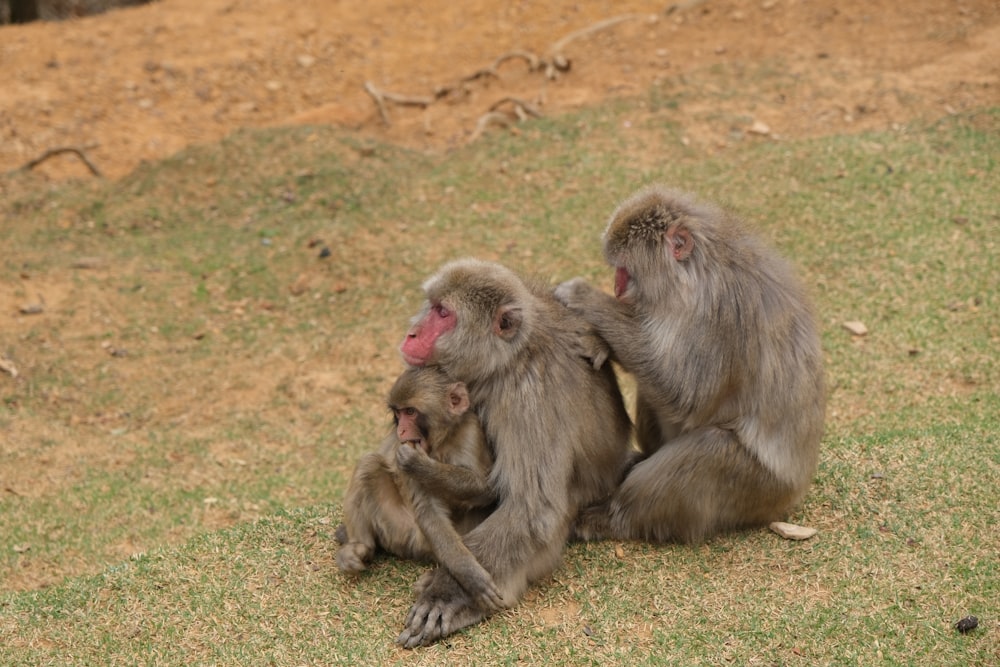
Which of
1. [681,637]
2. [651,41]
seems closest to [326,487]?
[681,637]

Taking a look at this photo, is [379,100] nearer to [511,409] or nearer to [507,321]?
[507,321]

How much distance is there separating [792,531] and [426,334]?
1.87 m

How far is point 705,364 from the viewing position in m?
4.61

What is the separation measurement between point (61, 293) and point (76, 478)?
2701 millimetres

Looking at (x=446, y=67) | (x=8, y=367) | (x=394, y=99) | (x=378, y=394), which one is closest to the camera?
(x=378, y=394)

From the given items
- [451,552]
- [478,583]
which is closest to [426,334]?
[451,552]

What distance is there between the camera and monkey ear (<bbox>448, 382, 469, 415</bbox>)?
4.40 meters

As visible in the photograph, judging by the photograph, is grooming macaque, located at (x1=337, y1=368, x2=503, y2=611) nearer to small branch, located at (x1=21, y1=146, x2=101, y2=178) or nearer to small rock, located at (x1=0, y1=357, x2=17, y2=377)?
small rock, located at (x1=0, y1=357, x2=17, y2=377)

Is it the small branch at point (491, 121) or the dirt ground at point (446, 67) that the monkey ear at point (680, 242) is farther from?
the small branch at point (491, 121)

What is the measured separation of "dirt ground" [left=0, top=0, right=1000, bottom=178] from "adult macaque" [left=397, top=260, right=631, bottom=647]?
18.8 ft

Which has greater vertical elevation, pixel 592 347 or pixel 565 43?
pixel 592 347

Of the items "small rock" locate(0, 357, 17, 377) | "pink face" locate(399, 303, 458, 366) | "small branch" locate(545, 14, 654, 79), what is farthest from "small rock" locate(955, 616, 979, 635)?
"small branch" locate(545, 14, 654, 79)

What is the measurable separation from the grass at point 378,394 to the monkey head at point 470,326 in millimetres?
973

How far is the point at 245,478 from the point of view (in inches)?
262
